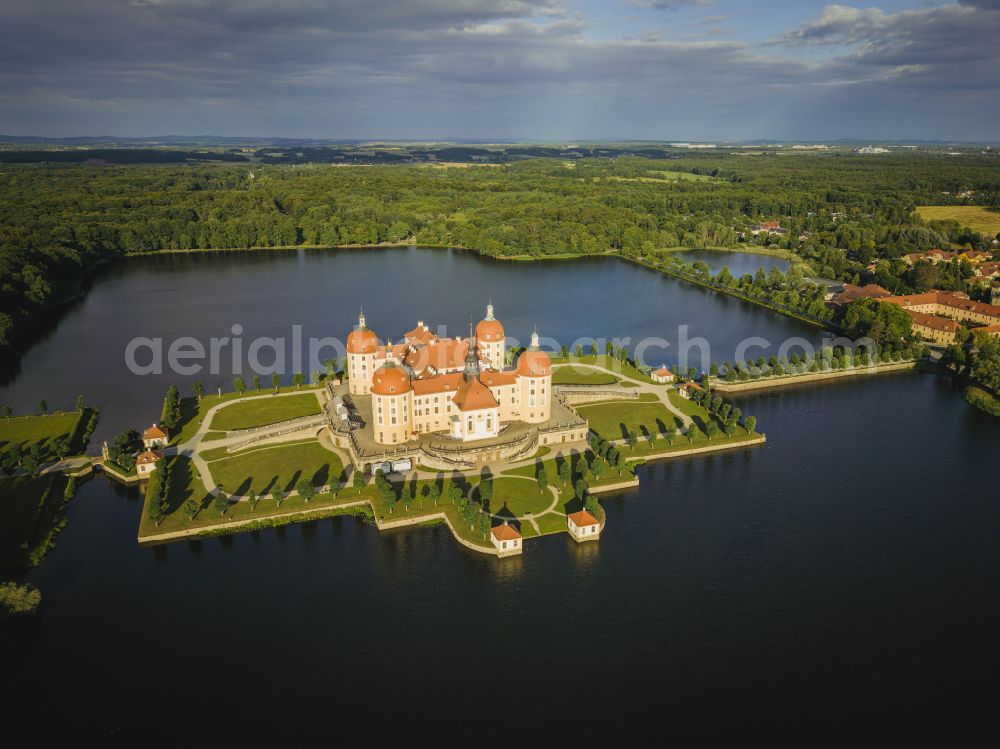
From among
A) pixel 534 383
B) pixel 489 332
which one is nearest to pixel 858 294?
pixel 489 332

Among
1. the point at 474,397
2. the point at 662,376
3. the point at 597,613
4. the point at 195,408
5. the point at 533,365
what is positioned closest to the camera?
the point at 597,613

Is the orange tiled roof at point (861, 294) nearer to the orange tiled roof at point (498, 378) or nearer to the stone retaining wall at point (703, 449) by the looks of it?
the stone retaining wall at point (703, 449)

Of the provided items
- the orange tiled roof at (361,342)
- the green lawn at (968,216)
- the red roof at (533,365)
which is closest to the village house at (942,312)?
the red roof at (533,365)

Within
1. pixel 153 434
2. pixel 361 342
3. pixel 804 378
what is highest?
pixel 361 342

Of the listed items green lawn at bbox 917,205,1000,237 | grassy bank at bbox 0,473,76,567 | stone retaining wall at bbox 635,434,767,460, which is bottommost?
grassy bank at bbox 0,473,76,567

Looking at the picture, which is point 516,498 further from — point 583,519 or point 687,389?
point 687,389

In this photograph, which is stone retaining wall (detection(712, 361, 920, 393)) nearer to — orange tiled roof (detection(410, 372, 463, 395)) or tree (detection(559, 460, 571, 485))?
tree (detection(559, 460, 571, 485))

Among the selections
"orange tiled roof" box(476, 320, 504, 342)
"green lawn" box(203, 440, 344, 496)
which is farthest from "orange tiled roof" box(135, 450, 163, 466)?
"orange tiled roof" box(476, 320, 504, 342)
